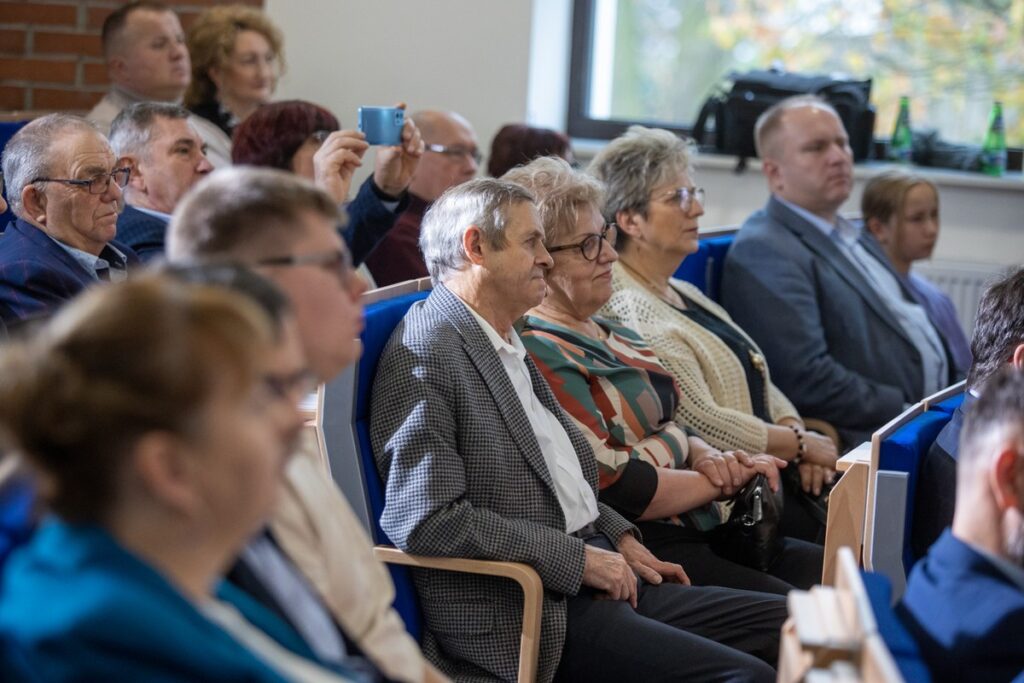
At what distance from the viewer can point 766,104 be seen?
15.5ft

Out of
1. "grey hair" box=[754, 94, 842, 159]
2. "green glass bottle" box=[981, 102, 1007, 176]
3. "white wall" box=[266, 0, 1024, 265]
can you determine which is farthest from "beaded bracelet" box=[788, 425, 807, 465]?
"green glass bottle" box=[981, 102, 1007, 176]

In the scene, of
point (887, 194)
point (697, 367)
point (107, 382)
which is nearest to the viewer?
point (107, 382)

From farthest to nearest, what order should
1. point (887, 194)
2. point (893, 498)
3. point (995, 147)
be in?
point (995, 147)
point (887, 194)
point (893, 498)

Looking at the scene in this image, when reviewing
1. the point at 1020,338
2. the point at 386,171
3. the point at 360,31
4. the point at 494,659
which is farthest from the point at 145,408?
the point at 360,31

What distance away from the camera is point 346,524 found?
1.36m

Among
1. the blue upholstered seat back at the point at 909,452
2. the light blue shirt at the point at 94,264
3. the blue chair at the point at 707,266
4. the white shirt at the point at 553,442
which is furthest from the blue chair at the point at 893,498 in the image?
the light blue shirt at the point at 94,264

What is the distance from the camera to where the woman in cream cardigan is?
8.91ft

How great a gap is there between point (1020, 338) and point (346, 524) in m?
1.22

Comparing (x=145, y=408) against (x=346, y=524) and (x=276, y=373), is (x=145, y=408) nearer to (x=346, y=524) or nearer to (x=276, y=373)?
(x=276, y=373)

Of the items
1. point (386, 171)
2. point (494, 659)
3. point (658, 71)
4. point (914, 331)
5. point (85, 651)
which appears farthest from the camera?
point (658, 71)

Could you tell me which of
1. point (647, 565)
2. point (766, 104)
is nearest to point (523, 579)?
point (647, 565)

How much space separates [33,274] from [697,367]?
4.54 ft

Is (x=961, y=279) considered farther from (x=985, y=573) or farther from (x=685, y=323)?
(x=985, y=573)

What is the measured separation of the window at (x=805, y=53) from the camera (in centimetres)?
499
